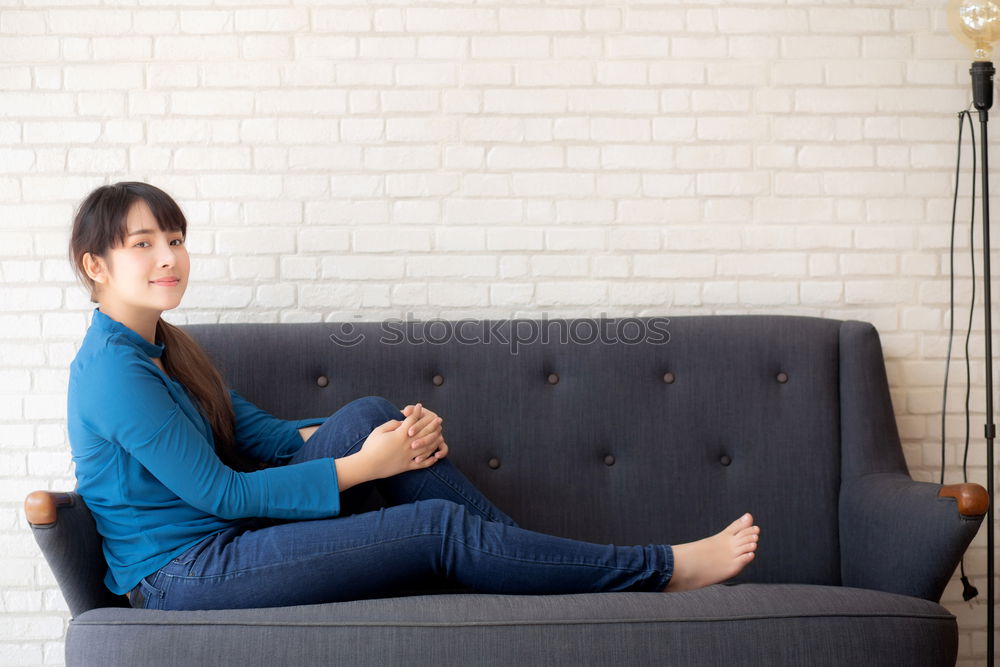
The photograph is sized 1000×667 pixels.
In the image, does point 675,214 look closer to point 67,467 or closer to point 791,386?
point 791,386

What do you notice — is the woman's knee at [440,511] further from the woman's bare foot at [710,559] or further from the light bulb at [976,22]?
the light bulb at [976,22]

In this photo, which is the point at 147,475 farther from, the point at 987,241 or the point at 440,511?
the point at 987,241

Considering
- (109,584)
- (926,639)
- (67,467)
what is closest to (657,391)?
(926,639)

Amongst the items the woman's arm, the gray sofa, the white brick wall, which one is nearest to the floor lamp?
the white brick wall

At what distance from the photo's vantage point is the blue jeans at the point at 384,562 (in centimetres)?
155

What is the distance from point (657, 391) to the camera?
82.7 inches

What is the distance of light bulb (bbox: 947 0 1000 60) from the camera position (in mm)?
2082

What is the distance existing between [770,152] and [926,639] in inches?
51.9

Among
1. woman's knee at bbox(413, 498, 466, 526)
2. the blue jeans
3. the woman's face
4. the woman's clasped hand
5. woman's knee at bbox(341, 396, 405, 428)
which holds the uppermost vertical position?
the woman's face

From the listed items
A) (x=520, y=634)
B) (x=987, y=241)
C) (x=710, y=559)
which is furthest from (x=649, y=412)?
(x=987, y=241)

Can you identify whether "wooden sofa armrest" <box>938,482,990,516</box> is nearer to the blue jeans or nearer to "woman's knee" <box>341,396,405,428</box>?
the blue jeans

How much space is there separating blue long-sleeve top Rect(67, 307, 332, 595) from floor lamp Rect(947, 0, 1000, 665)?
5.42 ft

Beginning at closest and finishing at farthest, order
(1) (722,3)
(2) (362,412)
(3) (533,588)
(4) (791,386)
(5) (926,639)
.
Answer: (5) (926,639) < (3) (533,588) < (2) (362,412) < (4) (791,386) < (1) (722,3)

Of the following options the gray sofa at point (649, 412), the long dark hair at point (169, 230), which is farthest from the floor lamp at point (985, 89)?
the long dark hair at point (169, 230)
